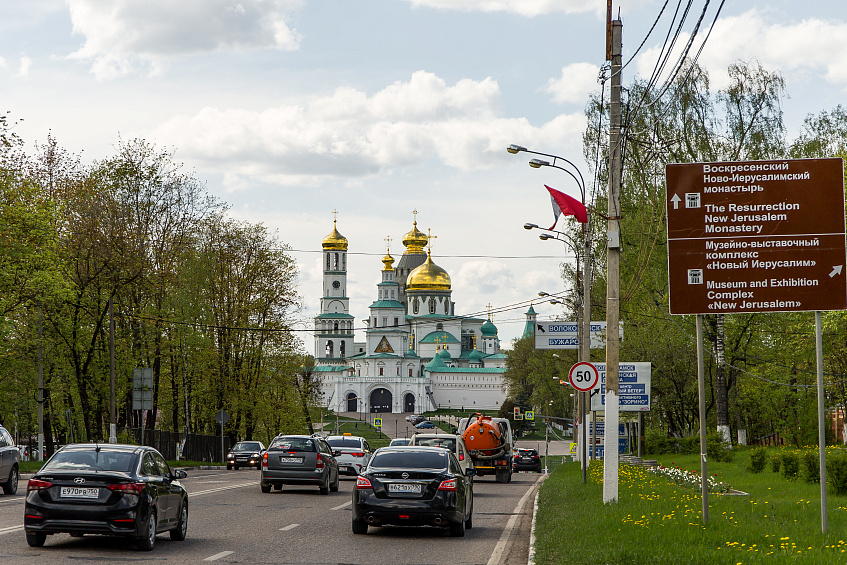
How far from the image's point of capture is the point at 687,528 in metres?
12.3

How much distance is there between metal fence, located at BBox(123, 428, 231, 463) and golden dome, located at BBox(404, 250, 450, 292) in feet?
360

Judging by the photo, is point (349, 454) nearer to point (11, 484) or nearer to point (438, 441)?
point (438, 441)

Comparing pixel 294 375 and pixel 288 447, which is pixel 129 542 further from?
pixel 294 375

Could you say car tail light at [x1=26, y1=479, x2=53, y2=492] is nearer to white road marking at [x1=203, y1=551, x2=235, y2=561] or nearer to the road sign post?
white road marking at [x1=203, y1=551, x2=235, y2=561]

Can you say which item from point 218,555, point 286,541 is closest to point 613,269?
point 286,541

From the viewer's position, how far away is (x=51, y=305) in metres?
40.5

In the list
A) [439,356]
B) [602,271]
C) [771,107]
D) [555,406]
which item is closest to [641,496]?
[771,107]

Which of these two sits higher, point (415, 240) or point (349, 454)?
point (415, 240)

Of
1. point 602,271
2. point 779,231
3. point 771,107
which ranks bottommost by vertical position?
point 779,231

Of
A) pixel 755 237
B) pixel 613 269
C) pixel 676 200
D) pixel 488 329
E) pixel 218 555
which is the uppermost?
pixel 488 329

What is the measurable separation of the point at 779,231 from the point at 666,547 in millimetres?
4213

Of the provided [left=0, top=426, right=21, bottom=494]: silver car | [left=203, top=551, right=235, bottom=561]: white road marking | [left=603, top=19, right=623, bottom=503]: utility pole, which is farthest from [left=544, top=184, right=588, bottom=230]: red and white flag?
[left=0, top=426, right=21, bottom=494]: silver car

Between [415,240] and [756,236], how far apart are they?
167 meters

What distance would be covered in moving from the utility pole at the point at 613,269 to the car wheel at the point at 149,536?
766 cm
